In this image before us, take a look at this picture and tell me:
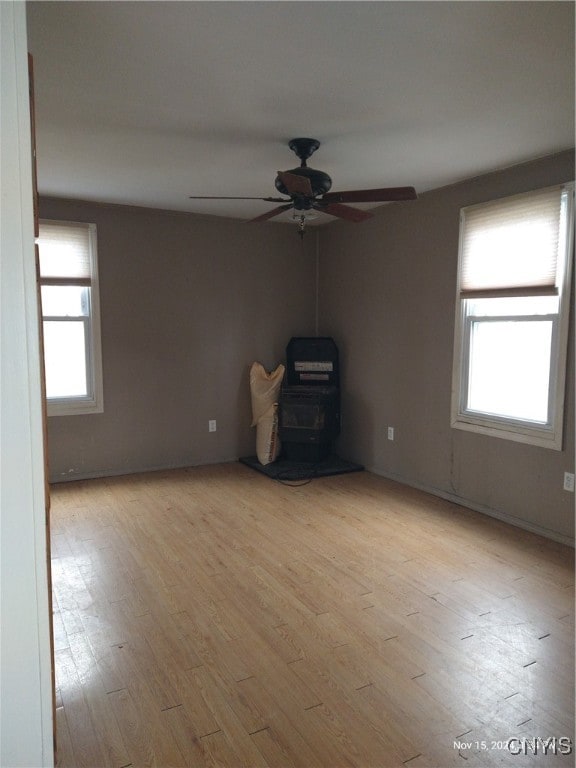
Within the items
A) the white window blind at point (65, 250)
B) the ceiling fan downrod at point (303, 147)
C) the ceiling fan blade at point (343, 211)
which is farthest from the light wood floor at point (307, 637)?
the ceiling fan downrod at point (303, 147)

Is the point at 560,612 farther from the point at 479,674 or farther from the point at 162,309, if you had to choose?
the point at 162,309

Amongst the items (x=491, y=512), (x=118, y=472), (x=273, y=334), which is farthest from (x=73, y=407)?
(x=491, y=512)

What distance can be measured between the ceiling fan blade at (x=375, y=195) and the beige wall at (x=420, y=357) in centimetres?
118

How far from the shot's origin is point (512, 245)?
11.6 ft

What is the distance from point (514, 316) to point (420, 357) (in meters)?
0.95

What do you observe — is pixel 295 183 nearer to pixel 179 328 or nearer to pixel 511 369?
pixel 511 369

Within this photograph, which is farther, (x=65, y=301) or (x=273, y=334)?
(x=273, y=334)

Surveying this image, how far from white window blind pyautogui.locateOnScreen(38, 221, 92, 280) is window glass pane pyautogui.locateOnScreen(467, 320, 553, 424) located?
3.34 metres

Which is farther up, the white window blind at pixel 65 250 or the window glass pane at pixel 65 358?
the white window blind at pixel 65 250

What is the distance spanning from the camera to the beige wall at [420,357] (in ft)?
11.3

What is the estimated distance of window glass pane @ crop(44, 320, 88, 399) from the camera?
448 centimetres

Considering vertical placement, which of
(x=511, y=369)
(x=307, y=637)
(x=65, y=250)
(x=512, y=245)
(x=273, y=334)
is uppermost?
(x=65, y=250)

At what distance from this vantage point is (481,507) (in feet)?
12.7

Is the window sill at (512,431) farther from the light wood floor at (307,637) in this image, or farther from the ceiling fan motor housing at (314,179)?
the ceiling fan motor housing at (314,179)
